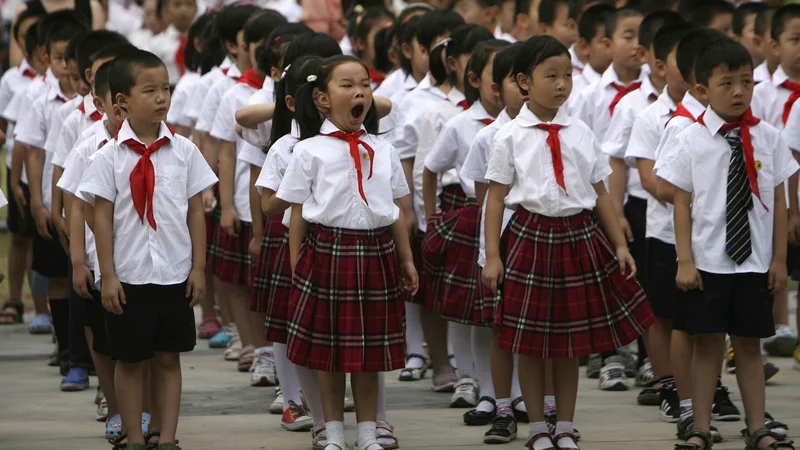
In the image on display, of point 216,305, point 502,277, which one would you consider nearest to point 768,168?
point 502,277

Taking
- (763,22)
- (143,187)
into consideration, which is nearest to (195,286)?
(143,187)

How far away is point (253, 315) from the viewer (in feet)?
22.3

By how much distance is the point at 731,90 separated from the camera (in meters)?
5.32

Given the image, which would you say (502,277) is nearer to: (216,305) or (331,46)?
(331,46)

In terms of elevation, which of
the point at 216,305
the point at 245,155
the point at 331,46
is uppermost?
the point at 331,46

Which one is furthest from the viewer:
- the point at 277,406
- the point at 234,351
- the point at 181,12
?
the point at 181,12

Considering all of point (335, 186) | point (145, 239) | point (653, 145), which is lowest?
point (145, 239)

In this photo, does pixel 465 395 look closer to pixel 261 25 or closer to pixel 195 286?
pixel 195 286

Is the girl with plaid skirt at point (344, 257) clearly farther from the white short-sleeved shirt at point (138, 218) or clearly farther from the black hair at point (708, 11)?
the black hair at point (708, 11)

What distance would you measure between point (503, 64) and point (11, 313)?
4612mm

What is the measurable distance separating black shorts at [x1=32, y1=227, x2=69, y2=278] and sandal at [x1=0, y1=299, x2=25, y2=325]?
5.43 feet

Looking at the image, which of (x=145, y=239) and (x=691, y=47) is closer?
(x=145, y=239)

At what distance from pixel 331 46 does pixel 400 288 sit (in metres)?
Answer: 1.32

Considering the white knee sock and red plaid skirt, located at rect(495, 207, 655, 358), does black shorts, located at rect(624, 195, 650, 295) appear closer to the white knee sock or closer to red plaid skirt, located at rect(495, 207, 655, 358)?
the white knee sock
